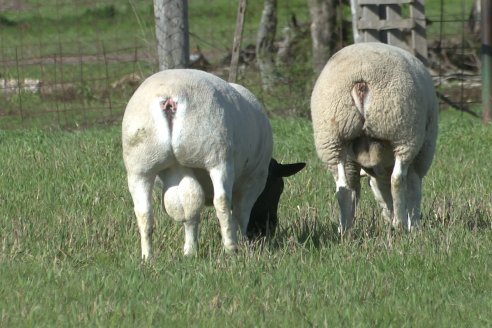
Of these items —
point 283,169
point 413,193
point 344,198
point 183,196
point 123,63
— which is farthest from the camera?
point 123,63

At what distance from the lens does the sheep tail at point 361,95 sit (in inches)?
271

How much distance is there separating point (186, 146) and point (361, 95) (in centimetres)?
132

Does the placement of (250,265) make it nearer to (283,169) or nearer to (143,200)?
(143,200)

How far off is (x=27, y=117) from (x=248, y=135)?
8665mm

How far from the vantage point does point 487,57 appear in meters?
12.5

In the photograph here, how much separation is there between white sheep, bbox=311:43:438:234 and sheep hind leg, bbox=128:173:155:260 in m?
1.37

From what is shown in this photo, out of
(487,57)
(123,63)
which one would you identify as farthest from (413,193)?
(123,63)

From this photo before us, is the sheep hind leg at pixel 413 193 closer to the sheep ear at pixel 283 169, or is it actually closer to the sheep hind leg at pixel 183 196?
the sheep ear at pixel 283 169

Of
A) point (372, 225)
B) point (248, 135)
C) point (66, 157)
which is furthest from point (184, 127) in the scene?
point (66, 157)

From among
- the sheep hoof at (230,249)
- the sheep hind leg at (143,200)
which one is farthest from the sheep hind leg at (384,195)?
the sheep hind leg at (143,200)

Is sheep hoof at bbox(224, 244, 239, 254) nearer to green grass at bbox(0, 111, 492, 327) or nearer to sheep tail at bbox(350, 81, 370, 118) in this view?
A: green grass at bbox(0, 111, 492, 327)

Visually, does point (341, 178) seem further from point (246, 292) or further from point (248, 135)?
point (246, 292)

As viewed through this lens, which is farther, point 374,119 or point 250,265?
point 374,119

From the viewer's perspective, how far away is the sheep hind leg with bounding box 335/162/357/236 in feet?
24.1
